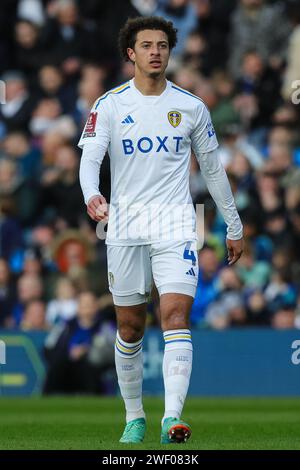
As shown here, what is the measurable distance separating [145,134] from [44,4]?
13.1 m

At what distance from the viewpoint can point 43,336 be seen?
54.9ft

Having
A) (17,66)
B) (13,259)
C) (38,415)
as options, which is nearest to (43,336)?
(13,259)

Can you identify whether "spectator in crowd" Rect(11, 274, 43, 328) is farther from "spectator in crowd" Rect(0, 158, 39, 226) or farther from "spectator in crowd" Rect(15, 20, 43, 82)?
"spectator in crowd" Rect(15, 20, 43, 82)

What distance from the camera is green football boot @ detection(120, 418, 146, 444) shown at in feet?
28.5

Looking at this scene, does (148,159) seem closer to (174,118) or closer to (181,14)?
(174,118)

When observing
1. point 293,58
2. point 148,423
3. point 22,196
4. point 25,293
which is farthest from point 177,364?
point 22,196

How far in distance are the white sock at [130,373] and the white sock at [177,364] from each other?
1.80 feet

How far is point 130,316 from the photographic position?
8.80 metres

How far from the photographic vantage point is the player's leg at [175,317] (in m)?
8.27

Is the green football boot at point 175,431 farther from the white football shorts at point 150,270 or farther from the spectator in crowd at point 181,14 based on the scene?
the spectator in crowd at point 181,14

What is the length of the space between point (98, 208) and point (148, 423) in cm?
366

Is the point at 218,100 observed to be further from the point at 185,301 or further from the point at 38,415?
the point at 185,301

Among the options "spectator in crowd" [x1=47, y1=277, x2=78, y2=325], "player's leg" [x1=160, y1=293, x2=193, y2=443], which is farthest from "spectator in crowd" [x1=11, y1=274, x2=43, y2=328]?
"player's leg" [x1=160, y1=293, x2=193, y2=443]

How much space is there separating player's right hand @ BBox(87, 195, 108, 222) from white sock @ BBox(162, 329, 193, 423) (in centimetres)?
91
